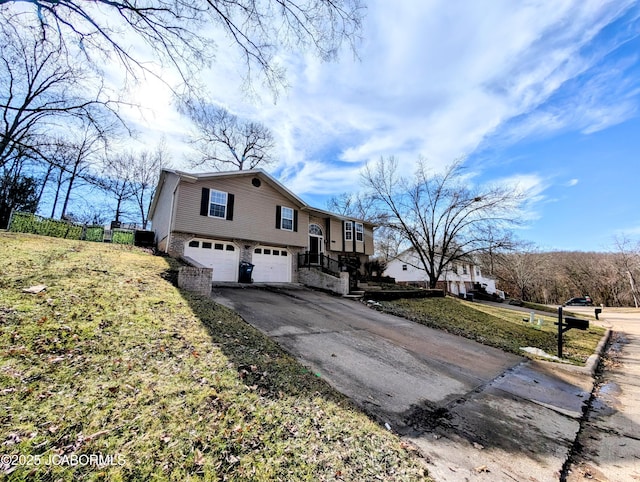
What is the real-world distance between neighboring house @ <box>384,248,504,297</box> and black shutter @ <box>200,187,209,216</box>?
22.7 metres

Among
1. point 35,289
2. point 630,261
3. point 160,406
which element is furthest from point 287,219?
point 630,261

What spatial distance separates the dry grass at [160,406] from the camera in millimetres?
2078

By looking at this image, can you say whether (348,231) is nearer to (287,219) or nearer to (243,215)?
(287,219)

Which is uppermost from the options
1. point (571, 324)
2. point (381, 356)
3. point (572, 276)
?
point (572, 276)

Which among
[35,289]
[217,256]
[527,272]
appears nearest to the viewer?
[35,289]

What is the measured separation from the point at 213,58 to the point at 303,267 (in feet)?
38.7

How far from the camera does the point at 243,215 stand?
45.9 feet

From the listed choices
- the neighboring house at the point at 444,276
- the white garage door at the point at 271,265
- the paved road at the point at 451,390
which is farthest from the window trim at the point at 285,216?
the neighboring house at the point at 444,276

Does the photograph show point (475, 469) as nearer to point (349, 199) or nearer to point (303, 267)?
point (303, 267)

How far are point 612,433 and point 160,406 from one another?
5537 millimetres

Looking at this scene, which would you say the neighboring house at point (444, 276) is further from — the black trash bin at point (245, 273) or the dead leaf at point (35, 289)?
the dead leaf at point (35, 289)

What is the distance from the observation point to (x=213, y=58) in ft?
19.3

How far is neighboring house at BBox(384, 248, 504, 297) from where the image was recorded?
32031 mm

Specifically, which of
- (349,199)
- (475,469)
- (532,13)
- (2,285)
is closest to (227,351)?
(475,469)
